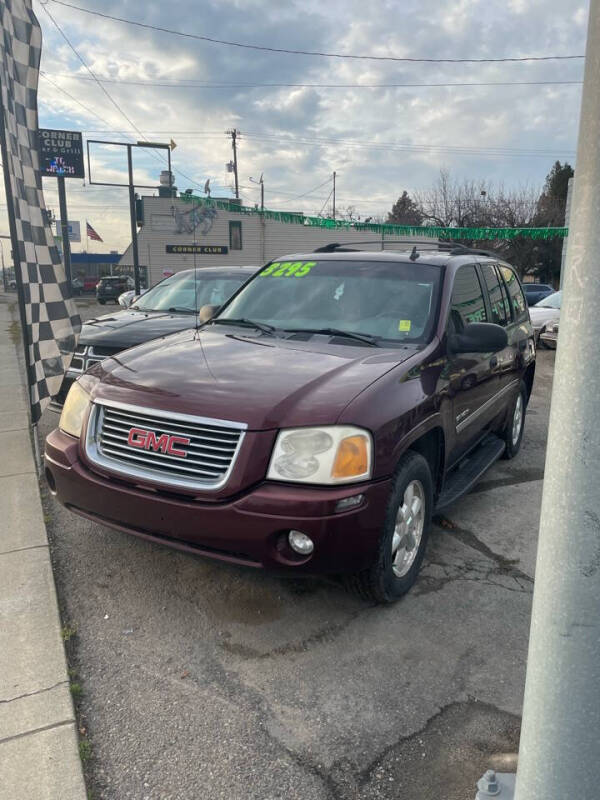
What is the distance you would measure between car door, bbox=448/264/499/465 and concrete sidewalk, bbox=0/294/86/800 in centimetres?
242

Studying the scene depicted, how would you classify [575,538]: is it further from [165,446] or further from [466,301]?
[466,301]

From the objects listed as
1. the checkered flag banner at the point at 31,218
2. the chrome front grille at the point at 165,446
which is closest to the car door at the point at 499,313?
the chrome front grille at the point at 165,446

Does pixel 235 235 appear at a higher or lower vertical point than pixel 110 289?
higher

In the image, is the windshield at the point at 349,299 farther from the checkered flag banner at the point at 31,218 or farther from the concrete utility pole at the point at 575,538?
the concrete utility pole at the point at 575,538

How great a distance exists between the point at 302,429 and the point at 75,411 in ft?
4.59

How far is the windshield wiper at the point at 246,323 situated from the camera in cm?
389

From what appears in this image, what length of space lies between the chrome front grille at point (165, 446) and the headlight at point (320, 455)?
20 cm

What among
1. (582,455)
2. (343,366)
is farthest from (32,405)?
(582,455)

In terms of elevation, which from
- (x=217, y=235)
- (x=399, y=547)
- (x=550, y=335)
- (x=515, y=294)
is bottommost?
(x=550, y=335)

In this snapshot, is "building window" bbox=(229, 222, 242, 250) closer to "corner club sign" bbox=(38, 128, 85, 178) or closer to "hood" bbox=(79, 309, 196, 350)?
"corner club sign" bbox=(38, 128, 85, 178)

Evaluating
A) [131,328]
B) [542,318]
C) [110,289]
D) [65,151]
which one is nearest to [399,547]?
[131,328]

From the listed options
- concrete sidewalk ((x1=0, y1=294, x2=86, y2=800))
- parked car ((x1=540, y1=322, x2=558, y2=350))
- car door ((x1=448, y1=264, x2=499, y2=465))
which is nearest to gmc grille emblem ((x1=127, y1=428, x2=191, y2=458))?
concrete sidewalk ((x1=0, y1=294, x2=86, y2=800))

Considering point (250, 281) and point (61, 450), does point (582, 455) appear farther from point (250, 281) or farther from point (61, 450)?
point (250, 281)

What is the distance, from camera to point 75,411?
10.7 feet
